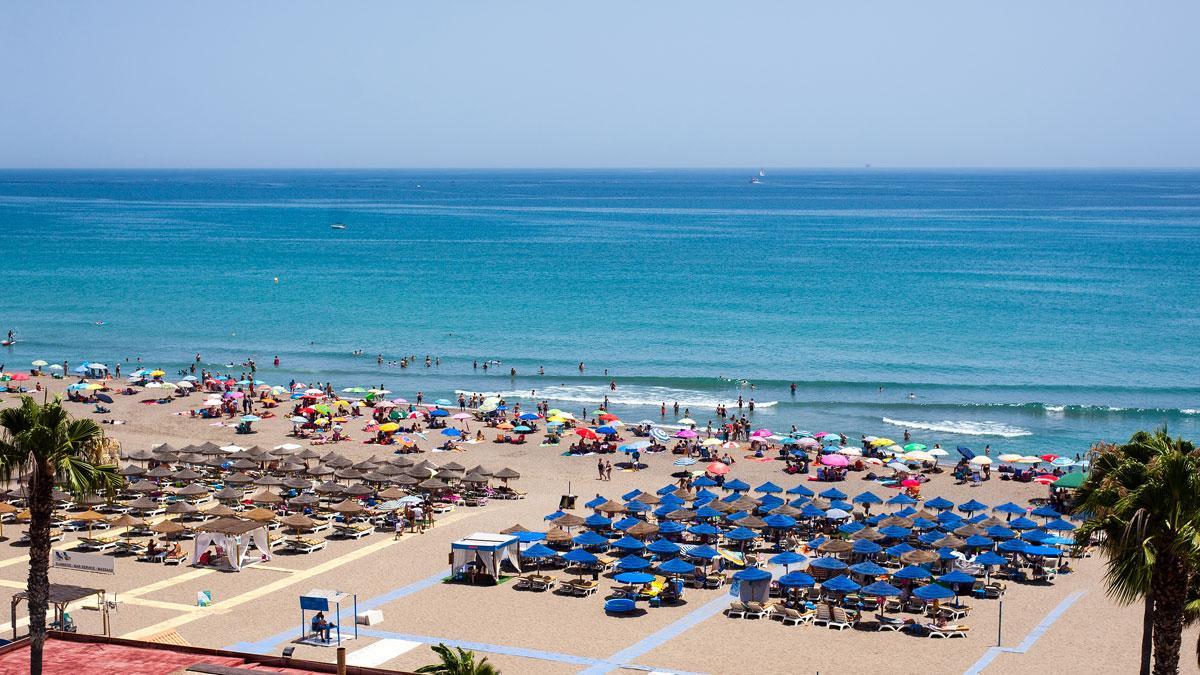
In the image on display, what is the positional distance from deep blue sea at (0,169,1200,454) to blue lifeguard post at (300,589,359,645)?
28858 mm

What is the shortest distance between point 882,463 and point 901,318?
39660 millimetres

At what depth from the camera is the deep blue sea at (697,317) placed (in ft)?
190

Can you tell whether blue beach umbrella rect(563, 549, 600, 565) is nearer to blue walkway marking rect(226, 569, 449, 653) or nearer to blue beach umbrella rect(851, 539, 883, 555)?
blue walkway marking rect(226, 569, 449, 653)

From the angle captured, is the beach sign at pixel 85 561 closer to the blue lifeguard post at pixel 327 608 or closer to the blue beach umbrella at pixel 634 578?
the blue lifeguard post at pixel 327 608

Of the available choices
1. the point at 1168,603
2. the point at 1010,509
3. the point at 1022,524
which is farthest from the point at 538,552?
the point at 1168,603

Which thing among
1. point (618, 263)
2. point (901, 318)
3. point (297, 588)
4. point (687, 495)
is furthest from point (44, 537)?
point (618, 263)

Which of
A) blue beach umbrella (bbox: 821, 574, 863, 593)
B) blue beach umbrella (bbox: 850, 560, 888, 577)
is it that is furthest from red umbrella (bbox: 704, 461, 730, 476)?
blue beach umbrella (bbox: 821, 574, 863, 593)

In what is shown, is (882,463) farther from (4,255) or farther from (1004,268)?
(4,255)

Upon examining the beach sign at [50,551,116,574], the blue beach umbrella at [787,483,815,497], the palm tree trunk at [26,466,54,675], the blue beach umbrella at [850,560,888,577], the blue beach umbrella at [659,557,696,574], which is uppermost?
the palm tree trunk at [26,466,54,675]

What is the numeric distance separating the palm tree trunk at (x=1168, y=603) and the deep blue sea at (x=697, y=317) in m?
35.2

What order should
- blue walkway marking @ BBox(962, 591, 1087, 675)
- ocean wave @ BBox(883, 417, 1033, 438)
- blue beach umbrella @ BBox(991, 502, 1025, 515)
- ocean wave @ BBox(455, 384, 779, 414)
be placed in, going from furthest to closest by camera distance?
1. ocean wave @ BBox(455, 384, 779, 414)
2. ocean wave @ BBox(883, 417, 1033, 438)
3. blue beach umbrella @ BBox(991, 502, 1025, 515)
4. blue walkway marking @ BBox(962, 591, 1087, 675)

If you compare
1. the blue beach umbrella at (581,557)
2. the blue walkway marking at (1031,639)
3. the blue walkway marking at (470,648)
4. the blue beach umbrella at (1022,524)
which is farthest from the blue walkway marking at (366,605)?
the blue beach umbrella at (1022,524)

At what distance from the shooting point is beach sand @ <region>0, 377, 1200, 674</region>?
78.0ft

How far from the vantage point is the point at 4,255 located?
121 meters
